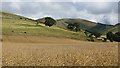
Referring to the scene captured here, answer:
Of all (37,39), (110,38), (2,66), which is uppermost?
(2,66)

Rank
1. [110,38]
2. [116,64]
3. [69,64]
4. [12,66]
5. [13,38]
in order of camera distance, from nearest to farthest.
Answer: [116,64]
[69,64]
[12,66]
[13,38]
[110,38]

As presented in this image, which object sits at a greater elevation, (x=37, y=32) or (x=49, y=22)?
(x=37, y=32)

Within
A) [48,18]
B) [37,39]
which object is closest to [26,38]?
[37,39]

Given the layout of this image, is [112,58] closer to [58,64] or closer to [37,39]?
[58,64]

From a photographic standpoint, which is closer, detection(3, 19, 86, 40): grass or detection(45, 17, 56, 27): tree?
detection(3, 19, 86, 40): grass

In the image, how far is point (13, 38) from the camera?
9119 cm

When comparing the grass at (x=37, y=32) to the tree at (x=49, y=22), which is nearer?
the grass at (x=37, y=32)

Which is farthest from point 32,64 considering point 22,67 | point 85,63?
point 85,63

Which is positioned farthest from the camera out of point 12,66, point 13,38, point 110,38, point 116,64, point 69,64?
point 110,38

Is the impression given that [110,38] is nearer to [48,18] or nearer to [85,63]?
[48,18]

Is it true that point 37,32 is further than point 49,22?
No

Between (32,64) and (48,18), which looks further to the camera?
(48,18)

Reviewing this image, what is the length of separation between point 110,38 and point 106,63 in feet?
478

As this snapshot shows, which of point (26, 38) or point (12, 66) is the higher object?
point (12, 66)
